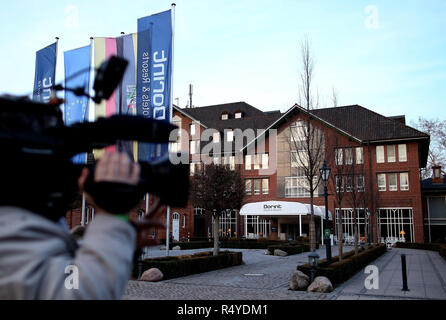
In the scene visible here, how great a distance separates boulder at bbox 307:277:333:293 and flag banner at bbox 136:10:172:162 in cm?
737

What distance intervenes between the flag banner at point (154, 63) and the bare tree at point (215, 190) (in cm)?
567

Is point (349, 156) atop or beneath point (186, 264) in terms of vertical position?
atop

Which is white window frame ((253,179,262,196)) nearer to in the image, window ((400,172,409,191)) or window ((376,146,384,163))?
window ((376,146,384,163))

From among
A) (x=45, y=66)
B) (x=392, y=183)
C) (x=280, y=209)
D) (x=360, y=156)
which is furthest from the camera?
(x=392, y=183)

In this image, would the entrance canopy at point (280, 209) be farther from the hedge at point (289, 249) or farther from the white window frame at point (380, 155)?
the white window frame at point (380, 155)

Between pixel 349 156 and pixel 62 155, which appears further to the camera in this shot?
pixel 349 156

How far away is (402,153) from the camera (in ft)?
127

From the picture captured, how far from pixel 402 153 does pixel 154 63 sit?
32.8 m

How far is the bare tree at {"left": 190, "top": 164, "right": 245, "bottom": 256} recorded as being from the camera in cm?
1831

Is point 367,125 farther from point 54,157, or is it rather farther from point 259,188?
point 54,157

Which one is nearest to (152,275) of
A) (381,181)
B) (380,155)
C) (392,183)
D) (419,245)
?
(419,245)

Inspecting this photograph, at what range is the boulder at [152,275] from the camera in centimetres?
1211

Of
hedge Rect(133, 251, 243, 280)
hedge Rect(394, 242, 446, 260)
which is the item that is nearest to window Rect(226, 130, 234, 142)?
hedge Rect(394, 242, 446, 260)
